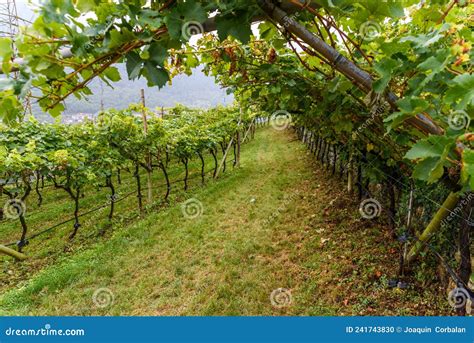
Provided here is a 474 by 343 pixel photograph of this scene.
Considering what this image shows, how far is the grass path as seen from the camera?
4.51m

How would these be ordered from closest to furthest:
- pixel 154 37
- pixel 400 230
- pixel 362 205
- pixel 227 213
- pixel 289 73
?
pixel 154 37
pixel 289 73
pixel 400 230
pixel 362 205
pixel 227 213

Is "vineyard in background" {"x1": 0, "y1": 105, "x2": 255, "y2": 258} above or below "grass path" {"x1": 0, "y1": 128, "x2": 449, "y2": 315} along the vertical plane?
above

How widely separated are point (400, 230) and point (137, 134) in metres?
6.95

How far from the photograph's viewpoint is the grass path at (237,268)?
14.8 ft

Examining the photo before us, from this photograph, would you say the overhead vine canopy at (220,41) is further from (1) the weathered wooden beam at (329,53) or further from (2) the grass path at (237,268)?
(2) the grass path at (237,268)

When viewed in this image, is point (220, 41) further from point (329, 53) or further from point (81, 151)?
point (81, 151)

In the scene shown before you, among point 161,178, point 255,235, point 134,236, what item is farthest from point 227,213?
point 161,178

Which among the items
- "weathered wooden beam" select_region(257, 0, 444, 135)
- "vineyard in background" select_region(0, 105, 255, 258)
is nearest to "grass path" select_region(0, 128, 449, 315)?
"vineyard in background" select_region(0, 105, 255, 258)

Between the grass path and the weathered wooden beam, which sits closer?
the weathered wooden beam

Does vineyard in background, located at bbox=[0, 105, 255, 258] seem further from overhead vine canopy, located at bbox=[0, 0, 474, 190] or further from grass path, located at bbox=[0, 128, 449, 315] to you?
overhead vine canopy, located at bbox=[0, 0, 474, 190]

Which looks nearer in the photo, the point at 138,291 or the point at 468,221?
the point at 468,221

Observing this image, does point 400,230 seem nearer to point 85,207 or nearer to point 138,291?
point 138,291

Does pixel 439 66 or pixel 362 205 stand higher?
pixel 439 66

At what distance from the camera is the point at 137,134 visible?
8945mm
